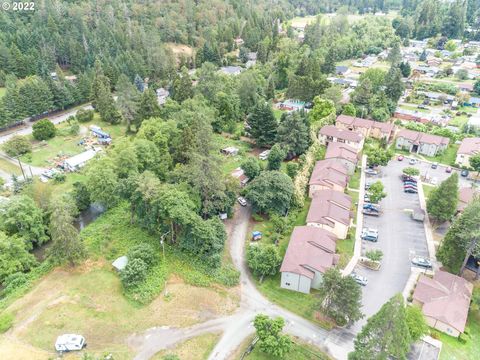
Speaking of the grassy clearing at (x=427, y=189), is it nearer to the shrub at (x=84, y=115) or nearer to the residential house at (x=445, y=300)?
the residential house at (x=445, y=300)

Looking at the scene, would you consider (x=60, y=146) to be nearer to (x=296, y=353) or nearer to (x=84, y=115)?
(x=84, y=115)

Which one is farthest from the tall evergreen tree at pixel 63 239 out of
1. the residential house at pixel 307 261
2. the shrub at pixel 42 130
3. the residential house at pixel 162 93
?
the residential house at pixel 162 93

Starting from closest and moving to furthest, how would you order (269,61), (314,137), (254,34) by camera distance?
(314,137) < (269,61) < (254,34)

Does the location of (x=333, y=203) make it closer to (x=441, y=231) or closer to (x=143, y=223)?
(x=441, y=231)

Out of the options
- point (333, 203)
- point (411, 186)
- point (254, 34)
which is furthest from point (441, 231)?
point (254, 34)

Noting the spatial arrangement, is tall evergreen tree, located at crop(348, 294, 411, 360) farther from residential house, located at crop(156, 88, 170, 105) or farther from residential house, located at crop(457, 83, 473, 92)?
residential house, located at crop(457, 83, 473, 92)

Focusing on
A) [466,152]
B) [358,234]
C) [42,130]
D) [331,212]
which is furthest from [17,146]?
[466,152]
